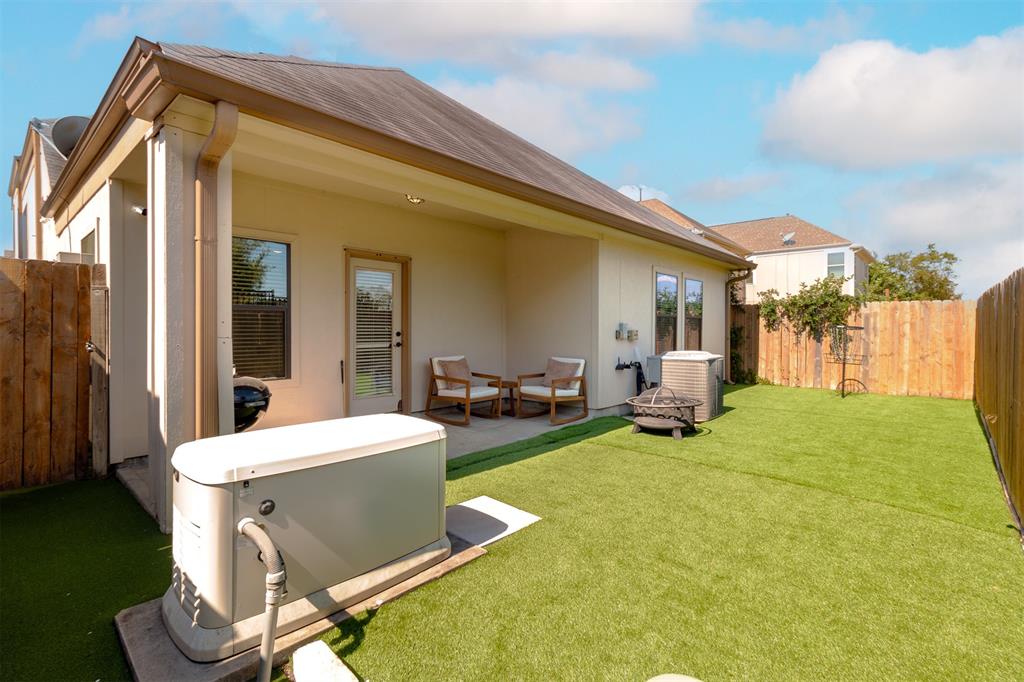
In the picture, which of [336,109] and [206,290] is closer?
[206,290]

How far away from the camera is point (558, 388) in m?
6.98

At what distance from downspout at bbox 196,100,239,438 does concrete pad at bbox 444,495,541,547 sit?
5.69ft

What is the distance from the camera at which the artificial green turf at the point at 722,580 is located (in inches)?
76.8

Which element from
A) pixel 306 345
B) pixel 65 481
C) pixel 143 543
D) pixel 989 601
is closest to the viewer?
pixel 989 601

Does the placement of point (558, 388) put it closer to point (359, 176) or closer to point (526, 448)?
point (526, 448)

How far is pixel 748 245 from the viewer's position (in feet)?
69.2

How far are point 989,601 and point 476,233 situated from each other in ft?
23.1

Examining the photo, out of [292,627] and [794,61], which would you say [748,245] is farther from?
[292,627]

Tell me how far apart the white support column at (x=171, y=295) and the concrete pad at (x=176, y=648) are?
1104 millimetres

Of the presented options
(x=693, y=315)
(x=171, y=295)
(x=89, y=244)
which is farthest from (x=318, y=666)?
(x=693, y=315)

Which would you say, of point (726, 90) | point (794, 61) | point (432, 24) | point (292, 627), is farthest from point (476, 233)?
point (292, 627)

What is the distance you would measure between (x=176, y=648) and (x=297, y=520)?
0.67 m

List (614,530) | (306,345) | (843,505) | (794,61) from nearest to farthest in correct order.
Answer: (614,530), (843,505), (306,345), (794,61)

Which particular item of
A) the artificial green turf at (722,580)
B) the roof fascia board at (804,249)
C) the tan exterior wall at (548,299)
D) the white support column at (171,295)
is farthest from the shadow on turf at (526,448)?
the roof fascia board at (804,249)
